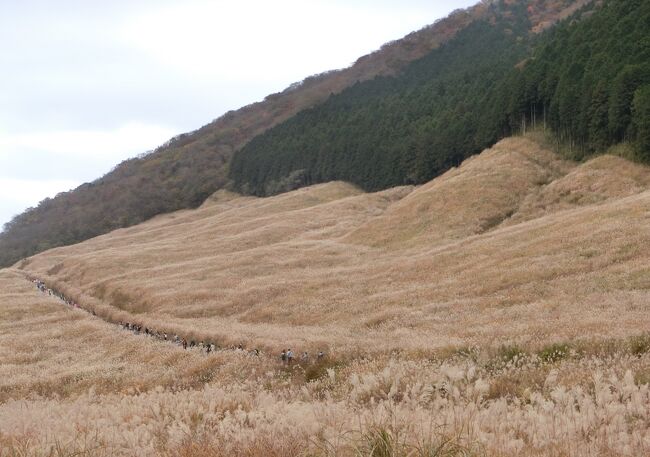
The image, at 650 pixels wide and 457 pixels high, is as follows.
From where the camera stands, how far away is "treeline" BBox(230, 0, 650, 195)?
229 ft

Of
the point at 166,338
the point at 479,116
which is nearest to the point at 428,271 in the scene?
the point at 166,338

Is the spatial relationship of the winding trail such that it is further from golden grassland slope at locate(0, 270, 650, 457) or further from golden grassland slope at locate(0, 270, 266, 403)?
golden grassland slope at locate(0, 270, 650, 457)

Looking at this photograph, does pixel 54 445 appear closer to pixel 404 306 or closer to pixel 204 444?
pixel 204 444

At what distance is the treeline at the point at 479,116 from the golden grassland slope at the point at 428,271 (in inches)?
283

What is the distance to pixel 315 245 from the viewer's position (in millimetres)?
71250

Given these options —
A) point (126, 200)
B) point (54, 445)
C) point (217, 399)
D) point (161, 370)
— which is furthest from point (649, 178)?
point (126, 200)

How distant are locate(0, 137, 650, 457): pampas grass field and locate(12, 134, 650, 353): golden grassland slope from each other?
0.91ft

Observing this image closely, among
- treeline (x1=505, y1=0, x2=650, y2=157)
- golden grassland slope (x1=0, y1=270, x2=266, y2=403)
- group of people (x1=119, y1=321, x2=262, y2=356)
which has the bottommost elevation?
group of people (x1=119, y1=321, x2=262, y2=356)

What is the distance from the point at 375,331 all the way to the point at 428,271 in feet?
56.8

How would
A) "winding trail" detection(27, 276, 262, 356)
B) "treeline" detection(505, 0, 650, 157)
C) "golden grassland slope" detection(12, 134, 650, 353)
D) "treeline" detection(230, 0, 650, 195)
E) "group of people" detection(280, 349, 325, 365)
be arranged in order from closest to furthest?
"group of people" detection(280, 349, 325, 365) < "golden grassland slope" detection(12, 134, 650, 353) < "winding trail" detection(27, 276, 262, 356) < "treeline" detection(505, 0, 650, 157) < "treeline" detection(230, 0, 650, 195)

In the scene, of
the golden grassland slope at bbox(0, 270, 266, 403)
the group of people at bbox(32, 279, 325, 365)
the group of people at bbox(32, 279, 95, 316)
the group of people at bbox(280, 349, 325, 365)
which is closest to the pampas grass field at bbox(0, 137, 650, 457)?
the golden grassland slope at bbox(0, 270, 266, 403)

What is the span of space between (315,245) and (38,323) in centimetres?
3642

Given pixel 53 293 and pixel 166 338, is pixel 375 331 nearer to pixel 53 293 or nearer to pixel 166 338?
pixel 166 338

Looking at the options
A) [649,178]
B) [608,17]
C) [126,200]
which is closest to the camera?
[649,178]
